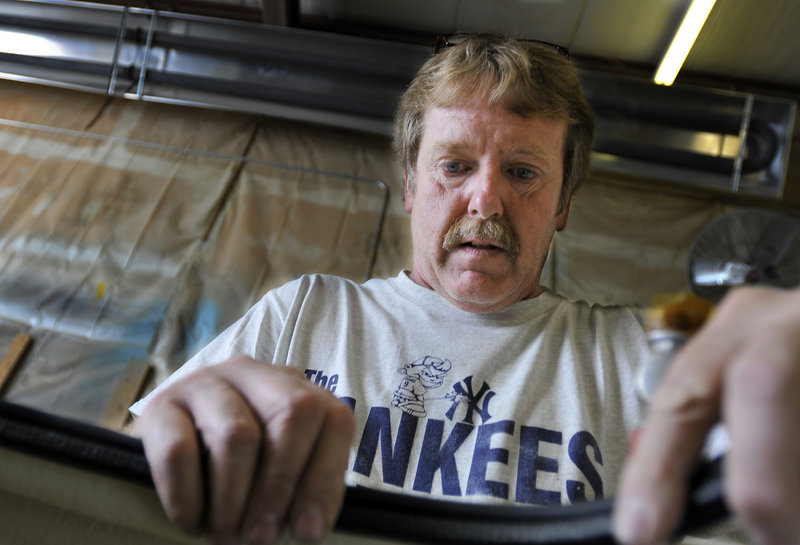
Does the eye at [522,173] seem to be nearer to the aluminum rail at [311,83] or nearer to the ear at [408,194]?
the ear at [408,194]

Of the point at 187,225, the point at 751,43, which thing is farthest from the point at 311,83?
the point at 751,43

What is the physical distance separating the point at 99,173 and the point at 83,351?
1.28ft

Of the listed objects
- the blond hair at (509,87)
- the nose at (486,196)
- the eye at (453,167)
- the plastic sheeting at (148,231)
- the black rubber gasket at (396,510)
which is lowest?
the black rubber gasket at (396,510)

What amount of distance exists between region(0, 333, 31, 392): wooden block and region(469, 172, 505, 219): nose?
0.88 m

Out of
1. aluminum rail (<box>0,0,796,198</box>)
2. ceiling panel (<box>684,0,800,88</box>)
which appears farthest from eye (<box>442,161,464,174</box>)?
ceiling panel (<box>684,0,800,88</box>)

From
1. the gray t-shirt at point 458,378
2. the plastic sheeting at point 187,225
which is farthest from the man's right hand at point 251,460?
the plastic sheeting at point 187,225

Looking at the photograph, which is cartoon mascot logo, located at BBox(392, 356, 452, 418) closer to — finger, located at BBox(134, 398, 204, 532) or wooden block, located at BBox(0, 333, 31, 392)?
finger, located at BBox(134, 398, 204, 532)

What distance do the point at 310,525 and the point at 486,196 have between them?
0.88 feet

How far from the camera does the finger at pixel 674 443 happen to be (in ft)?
0.29

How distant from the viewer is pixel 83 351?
3.50 feet

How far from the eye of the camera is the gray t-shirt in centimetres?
29

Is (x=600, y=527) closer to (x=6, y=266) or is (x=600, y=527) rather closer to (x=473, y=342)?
(x=473, y=342)

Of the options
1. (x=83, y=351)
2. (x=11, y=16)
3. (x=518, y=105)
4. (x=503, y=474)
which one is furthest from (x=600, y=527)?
(x=11, y=16)

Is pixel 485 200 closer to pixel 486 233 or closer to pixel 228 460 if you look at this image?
A: pixel 486 233
